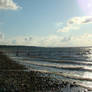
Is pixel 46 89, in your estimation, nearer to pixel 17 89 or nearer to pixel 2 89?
pixel 17 89

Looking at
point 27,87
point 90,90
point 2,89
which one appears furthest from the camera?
point 90,90

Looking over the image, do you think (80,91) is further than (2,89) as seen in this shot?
Yes

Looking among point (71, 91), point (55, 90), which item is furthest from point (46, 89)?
point (71, 91)

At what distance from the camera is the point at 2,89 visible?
1331 centimetres

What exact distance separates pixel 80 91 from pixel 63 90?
1.52 metres

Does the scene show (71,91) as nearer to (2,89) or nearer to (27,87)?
(27,87)

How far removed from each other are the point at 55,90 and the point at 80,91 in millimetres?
2244

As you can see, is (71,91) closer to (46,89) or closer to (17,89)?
(46,89)

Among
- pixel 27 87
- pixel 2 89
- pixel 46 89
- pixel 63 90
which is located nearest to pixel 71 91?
pixel 63 90

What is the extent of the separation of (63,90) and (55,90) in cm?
74

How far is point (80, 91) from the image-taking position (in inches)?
592

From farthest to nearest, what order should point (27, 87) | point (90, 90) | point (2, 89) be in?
point (90, 90), point (27, 87), point (2, 89)

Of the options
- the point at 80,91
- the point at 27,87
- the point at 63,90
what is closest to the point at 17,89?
the point at 27,87

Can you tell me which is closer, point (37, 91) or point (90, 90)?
point (37, 91)
